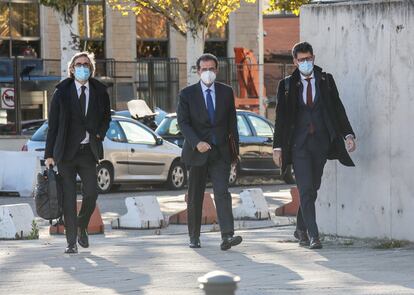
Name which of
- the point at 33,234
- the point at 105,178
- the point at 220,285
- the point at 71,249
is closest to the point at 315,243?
the point at 71,249

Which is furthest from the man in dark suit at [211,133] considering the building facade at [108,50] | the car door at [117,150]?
the building facade at [108,50]

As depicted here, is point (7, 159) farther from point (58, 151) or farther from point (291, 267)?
point (291, 267)

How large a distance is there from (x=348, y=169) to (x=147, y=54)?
3139 cm

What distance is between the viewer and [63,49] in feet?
95.3

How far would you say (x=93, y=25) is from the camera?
41562 millimetres

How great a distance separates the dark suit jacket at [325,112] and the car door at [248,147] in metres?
14.2

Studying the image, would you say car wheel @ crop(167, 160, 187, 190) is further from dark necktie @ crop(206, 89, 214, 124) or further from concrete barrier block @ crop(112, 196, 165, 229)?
dark necktie @ crop(206, 89, 214, 124)

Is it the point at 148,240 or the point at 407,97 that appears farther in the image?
the point at 148,240

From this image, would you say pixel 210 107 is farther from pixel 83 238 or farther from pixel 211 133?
pixel 83 238

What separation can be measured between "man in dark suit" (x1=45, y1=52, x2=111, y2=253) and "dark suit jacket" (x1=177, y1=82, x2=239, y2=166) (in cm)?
74

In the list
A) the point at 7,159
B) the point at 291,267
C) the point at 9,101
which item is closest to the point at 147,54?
the point at 9,101

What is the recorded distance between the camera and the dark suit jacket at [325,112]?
11.3 m

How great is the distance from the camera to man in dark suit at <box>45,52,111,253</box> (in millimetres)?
11430

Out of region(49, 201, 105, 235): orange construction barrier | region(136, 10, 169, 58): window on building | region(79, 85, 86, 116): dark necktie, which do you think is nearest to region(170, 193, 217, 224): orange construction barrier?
region(49, 201, 105, 235): orange construction barrier
